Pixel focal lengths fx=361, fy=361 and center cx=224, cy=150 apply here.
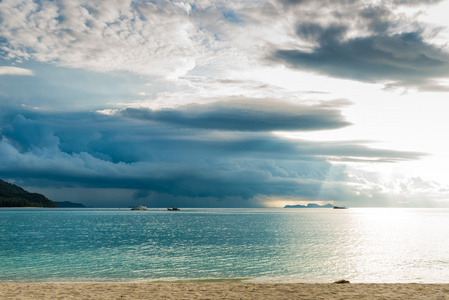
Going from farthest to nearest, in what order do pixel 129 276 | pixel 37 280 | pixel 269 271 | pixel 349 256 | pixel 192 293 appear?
pixel 349 256 → pixel 269 271 → pixel 129 276 → pixel 37 280 → pixel 192 293

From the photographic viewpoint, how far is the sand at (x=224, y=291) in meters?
A: 26.0

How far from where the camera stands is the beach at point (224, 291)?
85.3 feet

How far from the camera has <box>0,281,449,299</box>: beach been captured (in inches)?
1023

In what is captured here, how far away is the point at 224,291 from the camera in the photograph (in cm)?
2806

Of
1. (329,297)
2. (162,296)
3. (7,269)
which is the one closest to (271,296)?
(329,297)

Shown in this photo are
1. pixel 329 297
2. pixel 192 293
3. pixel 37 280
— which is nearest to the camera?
pixel 329 297

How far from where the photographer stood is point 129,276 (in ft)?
134

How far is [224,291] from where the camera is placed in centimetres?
2806

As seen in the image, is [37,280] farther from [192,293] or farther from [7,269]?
[192,293]

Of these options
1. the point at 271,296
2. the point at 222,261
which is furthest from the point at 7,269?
the point at 271,296

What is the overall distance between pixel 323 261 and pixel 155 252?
27517 mm

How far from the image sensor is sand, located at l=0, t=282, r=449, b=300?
26.0m

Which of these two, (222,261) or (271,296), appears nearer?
(271,296)

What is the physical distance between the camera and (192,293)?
27.4 m
